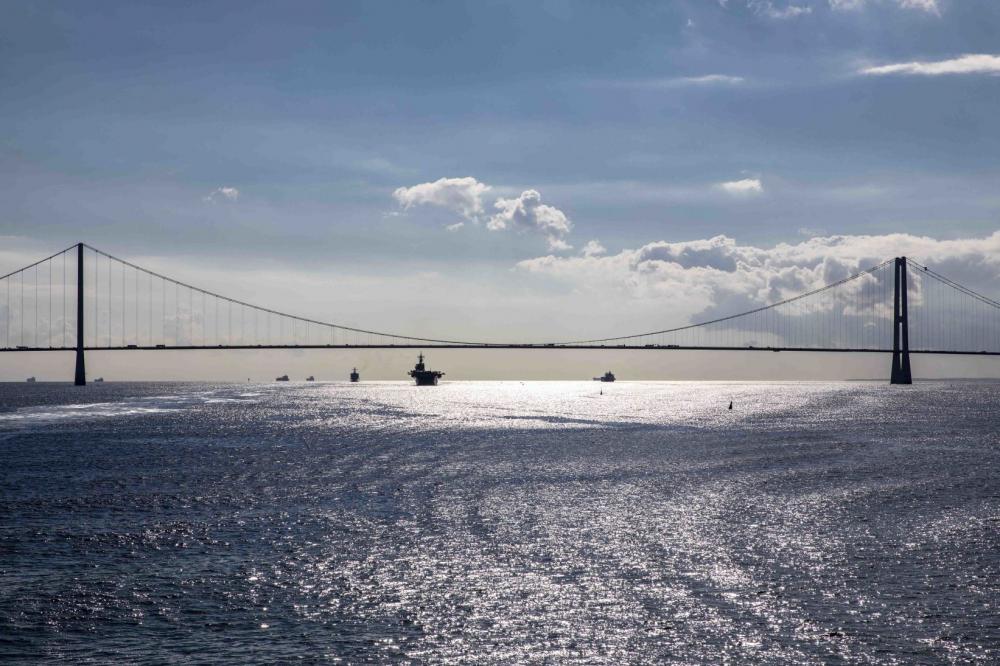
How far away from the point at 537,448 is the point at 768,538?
40050 millimetres

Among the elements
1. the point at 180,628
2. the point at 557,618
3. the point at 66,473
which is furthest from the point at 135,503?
the point at 557,618

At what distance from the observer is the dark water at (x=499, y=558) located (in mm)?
20438

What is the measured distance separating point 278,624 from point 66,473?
35734 mm

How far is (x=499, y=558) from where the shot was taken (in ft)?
94.3

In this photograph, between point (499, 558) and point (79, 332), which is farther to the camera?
point (79, 332)

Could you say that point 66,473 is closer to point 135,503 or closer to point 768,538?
point 135,503

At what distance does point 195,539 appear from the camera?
31.7 metres

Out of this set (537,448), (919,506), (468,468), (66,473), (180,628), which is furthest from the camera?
(537,448)

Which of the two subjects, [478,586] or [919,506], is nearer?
[478,586]

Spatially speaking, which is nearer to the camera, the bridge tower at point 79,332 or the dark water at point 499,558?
Answer: the dark water at point 499,558

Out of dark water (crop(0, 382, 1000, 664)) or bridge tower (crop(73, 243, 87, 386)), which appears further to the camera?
bridge tower (crop(73, 243, 87, 386))

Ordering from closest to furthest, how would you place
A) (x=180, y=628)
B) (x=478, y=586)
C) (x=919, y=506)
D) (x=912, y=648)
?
(x=912, y=648)
(x=180, y=628)
(x=478, y=586)
(x=919, y=506)

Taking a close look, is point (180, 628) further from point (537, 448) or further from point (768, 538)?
point (537, 448)

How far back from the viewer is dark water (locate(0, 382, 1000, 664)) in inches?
805
